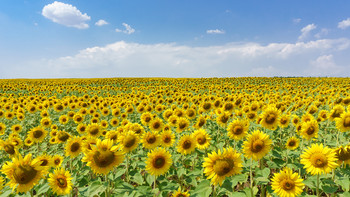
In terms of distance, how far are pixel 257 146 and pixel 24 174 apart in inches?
135

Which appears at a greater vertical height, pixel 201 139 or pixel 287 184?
pixel 201 139

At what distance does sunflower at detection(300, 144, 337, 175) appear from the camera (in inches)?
120

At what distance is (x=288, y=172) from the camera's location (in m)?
3.31

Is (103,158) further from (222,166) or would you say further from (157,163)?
(222,166)

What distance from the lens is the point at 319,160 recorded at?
3117 millimetres

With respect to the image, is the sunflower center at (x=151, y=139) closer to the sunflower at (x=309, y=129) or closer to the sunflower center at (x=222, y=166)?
the sunflower center at (x=222, y=166)

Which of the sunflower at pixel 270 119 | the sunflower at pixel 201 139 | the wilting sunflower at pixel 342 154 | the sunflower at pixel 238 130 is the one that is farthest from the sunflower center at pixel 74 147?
the wilting sunflower at pixel 342 154

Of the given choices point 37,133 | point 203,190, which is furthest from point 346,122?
point 37,133

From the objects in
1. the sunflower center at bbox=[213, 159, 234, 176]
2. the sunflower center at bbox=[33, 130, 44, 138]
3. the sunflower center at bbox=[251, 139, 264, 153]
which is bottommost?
the sunflower center at bbox=[33, 130, 44, 138]

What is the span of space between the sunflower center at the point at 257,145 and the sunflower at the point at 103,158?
2100mm

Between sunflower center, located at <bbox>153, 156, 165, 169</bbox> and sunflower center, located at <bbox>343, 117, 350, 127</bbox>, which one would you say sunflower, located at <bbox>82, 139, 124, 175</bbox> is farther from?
sunflower center, located at <bbox>343, 117, 350, 127</bbox>

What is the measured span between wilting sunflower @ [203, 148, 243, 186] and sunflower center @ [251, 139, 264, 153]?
559mm

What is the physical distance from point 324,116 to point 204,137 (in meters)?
4.68

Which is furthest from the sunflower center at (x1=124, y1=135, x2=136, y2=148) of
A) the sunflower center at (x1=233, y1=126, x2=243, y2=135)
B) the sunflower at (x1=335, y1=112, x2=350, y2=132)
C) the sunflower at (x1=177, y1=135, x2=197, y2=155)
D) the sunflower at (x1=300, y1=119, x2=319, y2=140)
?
the sunflower at (x1=335, y1=112, x2=350, y2=132)
